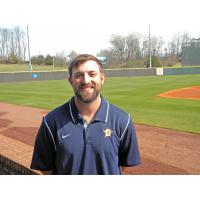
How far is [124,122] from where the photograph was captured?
8.41ft

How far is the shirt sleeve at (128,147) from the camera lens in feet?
8.49

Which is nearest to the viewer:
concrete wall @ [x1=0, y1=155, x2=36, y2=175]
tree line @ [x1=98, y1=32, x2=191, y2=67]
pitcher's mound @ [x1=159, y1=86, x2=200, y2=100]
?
concrete wall @ [x1=0, y1=155, x2=36, y2=175]

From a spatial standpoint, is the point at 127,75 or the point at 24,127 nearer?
the point at 24,127

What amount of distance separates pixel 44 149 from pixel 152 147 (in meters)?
5.72

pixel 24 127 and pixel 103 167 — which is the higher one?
pixel 103 167

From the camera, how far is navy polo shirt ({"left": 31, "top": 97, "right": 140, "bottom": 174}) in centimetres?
245

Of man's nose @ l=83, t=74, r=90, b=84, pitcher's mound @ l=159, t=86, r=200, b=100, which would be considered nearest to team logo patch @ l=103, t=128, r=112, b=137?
man's nose @ l=83, t=74, r=90, b=84

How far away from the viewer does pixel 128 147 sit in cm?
266

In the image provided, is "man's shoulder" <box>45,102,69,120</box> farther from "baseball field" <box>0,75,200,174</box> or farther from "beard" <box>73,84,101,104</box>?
"baseball field" <box>0,75,200,174</box>

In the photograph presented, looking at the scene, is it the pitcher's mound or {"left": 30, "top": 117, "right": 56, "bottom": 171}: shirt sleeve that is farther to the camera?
the pitcher's mound

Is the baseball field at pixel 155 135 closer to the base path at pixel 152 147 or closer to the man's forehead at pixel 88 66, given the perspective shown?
the base path at pixel 152 147
